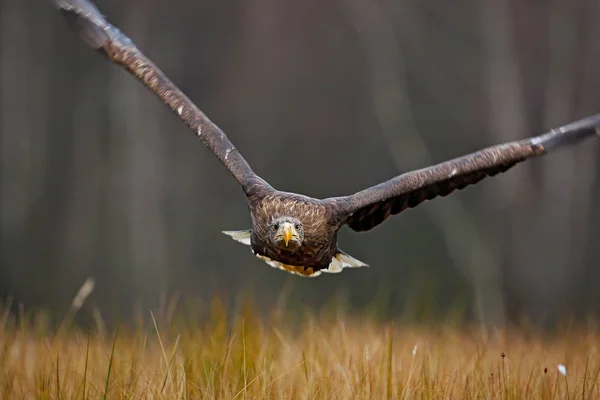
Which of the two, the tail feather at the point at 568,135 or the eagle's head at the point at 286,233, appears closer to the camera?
the eagle's head at the point at 286,233

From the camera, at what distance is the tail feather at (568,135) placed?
538 centimetres

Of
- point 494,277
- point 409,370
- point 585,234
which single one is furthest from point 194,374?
point 585,234

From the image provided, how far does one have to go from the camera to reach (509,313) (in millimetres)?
10094

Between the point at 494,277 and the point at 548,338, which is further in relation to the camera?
the point at 494,277

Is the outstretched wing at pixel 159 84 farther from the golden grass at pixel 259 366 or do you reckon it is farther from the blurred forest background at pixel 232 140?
the blurred forest background at pixel 232 140

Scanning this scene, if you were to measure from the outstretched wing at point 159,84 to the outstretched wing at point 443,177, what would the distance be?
0.67 metres

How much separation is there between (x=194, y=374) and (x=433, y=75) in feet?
35.6

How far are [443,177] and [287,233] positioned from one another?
1.08 metres

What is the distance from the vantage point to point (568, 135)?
17.8 ft

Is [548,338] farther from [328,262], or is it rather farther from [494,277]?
[494,277]

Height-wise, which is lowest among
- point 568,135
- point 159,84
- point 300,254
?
point 300,254

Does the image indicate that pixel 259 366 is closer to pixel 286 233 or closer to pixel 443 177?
pixel 286 233

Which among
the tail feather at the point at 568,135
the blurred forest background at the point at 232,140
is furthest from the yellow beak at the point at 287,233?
the blurred forest background at the point at 232,140

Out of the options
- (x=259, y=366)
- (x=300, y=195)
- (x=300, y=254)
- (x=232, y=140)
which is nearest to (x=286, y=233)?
(x=300, y=254)
